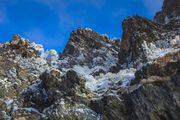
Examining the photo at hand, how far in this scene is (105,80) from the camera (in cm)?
6075

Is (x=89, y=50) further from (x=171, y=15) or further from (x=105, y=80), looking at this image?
(x=105, y=80)

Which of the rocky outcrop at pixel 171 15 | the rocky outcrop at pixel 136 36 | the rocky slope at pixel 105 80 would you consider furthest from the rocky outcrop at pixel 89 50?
the rocky outcrop at pixel 171 15

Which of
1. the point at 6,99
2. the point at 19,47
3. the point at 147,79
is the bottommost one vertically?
the point at 147,79

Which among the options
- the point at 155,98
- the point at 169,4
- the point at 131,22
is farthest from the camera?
the point at 169,4

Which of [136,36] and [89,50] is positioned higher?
[89,50]

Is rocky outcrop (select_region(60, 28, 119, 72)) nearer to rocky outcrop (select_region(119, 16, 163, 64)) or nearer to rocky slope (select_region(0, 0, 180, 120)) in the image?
rocky slope (select_region(0, 0, 180, 120))

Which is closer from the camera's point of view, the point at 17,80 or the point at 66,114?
the point at 66,114

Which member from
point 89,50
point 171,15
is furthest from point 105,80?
point 89,50

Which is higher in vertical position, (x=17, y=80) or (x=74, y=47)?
(x=74, y=47)

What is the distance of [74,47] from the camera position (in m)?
89.5

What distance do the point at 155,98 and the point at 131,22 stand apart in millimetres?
29091

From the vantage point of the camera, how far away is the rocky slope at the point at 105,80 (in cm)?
4575

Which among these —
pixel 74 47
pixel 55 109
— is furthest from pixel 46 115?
pixel 74 47

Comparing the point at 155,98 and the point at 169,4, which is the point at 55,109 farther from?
the point at 169,4
